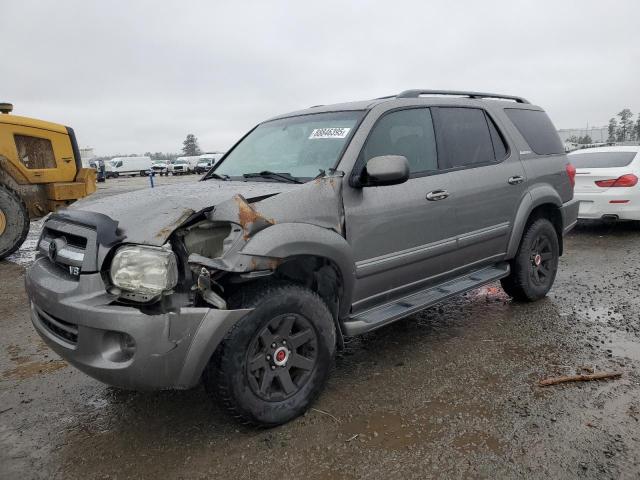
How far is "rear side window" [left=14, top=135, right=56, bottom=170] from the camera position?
8008 millimetres

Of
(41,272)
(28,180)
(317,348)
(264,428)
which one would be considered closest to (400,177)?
(317,348)

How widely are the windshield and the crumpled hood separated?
0.31m

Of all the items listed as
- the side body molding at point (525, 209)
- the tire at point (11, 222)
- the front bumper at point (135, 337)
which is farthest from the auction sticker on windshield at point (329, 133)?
the tire at point (11, 222)

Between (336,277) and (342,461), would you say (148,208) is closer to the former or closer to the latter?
(336,277)

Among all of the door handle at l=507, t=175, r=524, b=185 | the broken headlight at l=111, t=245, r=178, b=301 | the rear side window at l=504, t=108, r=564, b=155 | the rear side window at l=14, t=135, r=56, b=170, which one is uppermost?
the rear side window at l=14, t=135, r=56, b=170

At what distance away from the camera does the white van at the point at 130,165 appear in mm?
46531

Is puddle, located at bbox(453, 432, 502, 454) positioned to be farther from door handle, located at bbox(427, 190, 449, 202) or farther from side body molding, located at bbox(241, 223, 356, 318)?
door handle, located at bbox(427, 190, 449, 202)

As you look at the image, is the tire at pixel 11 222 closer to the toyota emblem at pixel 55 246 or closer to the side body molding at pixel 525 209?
the toyota emblem at pixel 55 246

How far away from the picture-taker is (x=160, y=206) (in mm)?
2566

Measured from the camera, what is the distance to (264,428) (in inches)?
105

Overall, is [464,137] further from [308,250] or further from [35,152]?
[35,152]

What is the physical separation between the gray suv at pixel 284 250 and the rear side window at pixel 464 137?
0.05ft

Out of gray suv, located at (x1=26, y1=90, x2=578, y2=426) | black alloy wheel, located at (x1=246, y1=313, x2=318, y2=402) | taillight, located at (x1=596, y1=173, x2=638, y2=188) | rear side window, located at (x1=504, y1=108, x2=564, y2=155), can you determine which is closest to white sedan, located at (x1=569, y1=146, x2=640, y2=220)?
taillight, located at (x1=596, y1=173, x2=638, y2=188)

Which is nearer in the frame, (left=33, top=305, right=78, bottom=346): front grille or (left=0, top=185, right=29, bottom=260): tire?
(left=33, top=305, right=78, bottom=346): front grille
